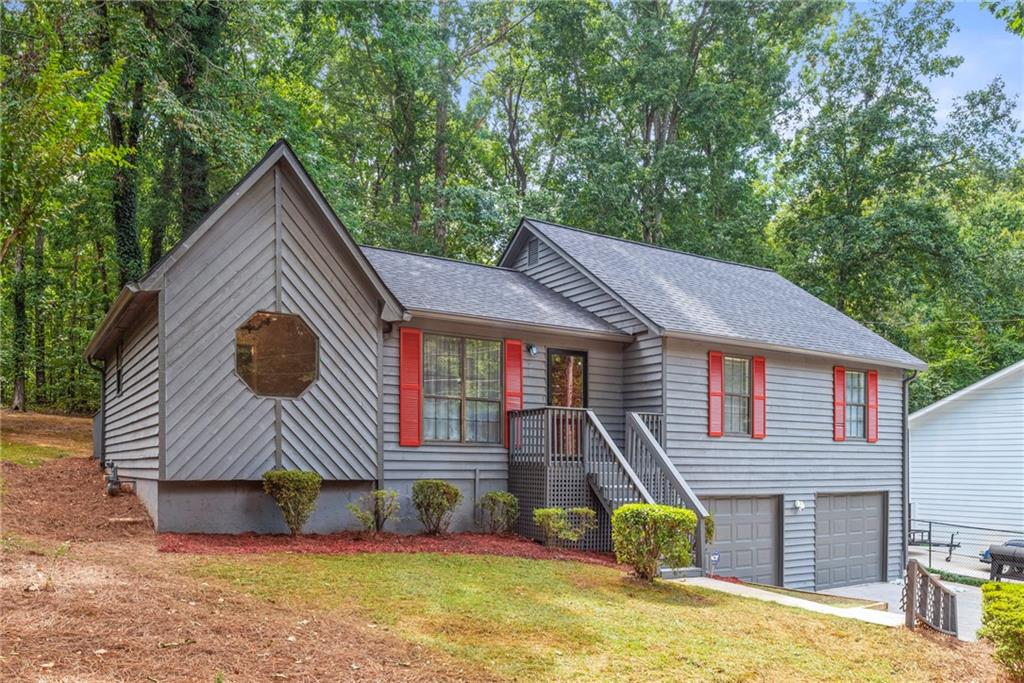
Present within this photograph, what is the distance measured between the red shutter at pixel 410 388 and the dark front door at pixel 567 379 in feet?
8.98

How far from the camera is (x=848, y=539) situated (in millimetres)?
16906

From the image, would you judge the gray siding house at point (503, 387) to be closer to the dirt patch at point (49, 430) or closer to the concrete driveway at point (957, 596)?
the concrete driveway at point (957, 596)

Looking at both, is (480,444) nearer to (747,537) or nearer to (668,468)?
(668,468)

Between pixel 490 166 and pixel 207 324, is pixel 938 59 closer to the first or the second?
pixel 490 166

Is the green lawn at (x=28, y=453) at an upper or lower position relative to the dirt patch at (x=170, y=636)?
upper

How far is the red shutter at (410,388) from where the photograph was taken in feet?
38.2

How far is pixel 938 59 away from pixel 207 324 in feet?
87.6

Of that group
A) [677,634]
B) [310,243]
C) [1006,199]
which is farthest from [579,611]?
[1006,199]

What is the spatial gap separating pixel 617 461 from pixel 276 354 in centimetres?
514

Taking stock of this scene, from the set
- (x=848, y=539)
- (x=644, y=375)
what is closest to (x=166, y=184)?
(x=644, y=375)

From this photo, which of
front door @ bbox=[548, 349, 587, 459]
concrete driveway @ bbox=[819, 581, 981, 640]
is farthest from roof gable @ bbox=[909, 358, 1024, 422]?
front door @ bbox=[548, 349, 587, 459]

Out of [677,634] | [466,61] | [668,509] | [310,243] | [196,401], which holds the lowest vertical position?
[677,634]

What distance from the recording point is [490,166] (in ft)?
103

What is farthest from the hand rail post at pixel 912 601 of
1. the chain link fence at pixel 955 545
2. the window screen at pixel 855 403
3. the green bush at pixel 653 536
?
the chain link fence at pixel 955 545
